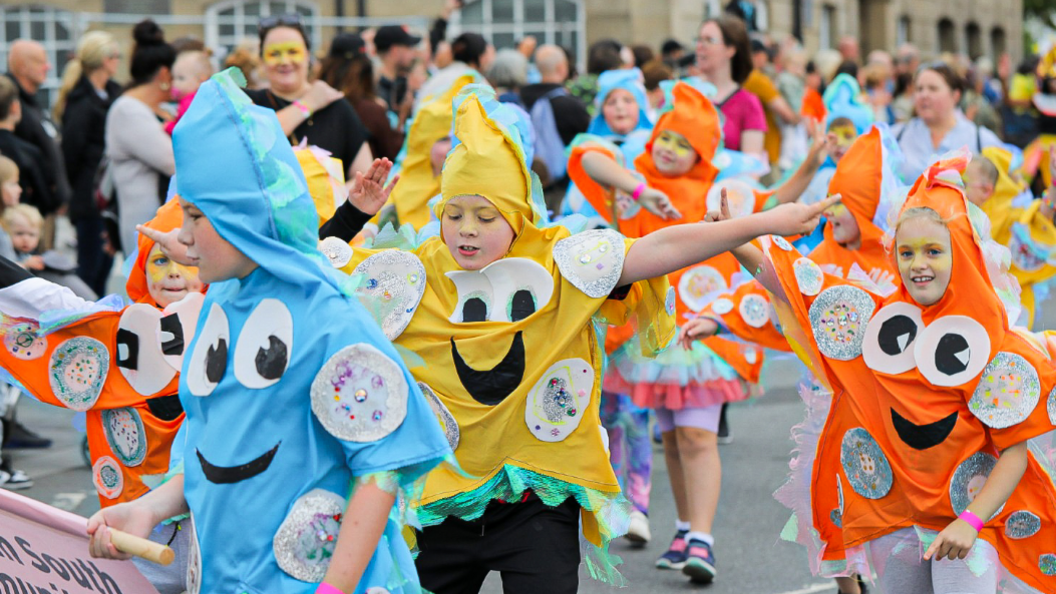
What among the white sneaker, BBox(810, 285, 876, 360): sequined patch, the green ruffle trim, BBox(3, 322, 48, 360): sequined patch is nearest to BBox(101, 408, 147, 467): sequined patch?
BBox(3, 322, 48, 360): sequined patch

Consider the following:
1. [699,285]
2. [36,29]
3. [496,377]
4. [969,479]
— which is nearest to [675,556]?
[699,285]

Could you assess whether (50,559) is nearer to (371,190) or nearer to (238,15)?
(371,190)

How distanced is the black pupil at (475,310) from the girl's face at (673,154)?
2713mm

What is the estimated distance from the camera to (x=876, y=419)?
4375 millimetres

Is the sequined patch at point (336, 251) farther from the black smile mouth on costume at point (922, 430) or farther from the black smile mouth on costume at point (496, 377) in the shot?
the black smile mouth on costume at point (922, 430)

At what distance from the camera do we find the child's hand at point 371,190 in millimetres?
4258

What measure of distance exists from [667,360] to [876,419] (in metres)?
1.98

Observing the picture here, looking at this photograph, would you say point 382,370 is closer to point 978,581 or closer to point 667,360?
point 978,581

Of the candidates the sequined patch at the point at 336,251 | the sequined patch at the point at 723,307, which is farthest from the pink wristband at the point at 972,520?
the sequined patch at the point at 336,251

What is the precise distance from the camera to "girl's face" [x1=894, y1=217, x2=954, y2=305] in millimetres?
4191

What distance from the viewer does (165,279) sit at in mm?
4613

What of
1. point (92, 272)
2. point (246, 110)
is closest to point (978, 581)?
point (246, 110)

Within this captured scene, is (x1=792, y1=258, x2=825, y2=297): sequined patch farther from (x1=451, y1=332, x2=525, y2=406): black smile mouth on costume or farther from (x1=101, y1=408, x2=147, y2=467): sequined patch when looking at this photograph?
(x1=101, y1=408, x2=147, y2=467): sequined patch

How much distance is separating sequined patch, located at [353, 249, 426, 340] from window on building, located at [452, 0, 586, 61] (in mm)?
19708
